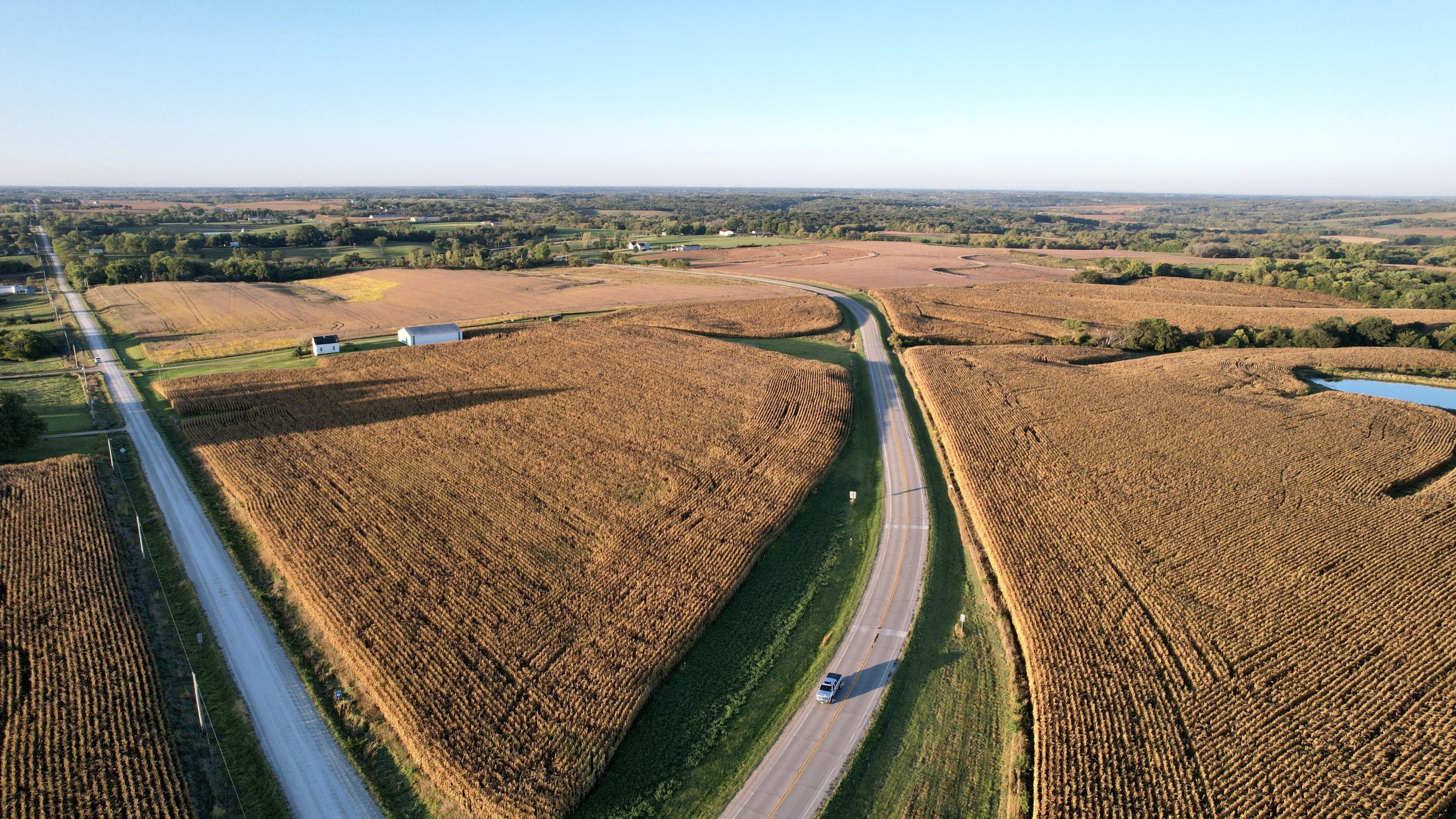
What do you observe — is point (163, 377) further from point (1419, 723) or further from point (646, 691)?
point (1419, 723)

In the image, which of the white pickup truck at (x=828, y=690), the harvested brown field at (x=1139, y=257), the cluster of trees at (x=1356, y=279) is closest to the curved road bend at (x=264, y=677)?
the white pickup truck at (x=828, y=690)

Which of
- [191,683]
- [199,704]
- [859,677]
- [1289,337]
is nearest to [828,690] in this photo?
[859,677]

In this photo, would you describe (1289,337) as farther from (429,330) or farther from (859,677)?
(429,330)

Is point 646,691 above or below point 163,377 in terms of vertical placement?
below

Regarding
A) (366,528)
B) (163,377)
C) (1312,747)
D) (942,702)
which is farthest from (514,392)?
(1312,747)

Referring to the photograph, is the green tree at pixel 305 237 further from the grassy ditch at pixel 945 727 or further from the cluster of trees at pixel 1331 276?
the grassy ditch at pixel 945 727

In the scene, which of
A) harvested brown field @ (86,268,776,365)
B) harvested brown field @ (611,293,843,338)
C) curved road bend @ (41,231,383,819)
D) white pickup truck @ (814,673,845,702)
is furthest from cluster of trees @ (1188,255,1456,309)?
curved road bend @ (41,231,383,819)
